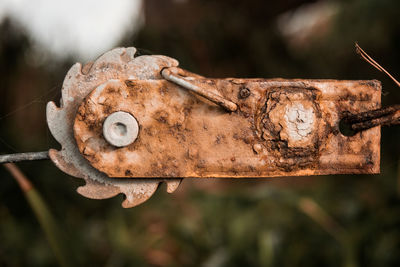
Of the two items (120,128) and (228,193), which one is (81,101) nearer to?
(120,128)

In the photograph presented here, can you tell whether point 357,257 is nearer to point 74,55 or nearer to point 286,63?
point 286,63

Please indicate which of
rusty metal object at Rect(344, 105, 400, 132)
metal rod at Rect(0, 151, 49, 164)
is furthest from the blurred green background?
rusty metal object at Rect(344, 105, 400, 132)

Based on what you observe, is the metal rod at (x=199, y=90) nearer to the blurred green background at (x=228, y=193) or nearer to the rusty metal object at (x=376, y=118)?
the rusty metal object at (x=376, y=118)

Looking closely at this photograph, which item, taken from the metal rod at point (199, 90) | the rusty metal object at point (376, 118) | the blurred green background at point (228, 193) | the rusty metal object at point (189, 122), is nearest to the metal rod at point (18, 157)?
the rusty metal object at point (189, 122)

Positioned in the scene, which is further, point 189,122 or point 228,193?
point 228,193

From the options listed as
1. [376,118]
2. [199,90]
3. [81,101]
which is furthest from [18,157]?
[376,118]

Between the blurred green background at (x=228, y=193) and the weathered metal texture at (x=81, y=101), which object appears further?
the blurred green background at (x=228, y=193)

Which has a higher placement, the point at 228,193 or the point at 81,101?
the point at 81,101
